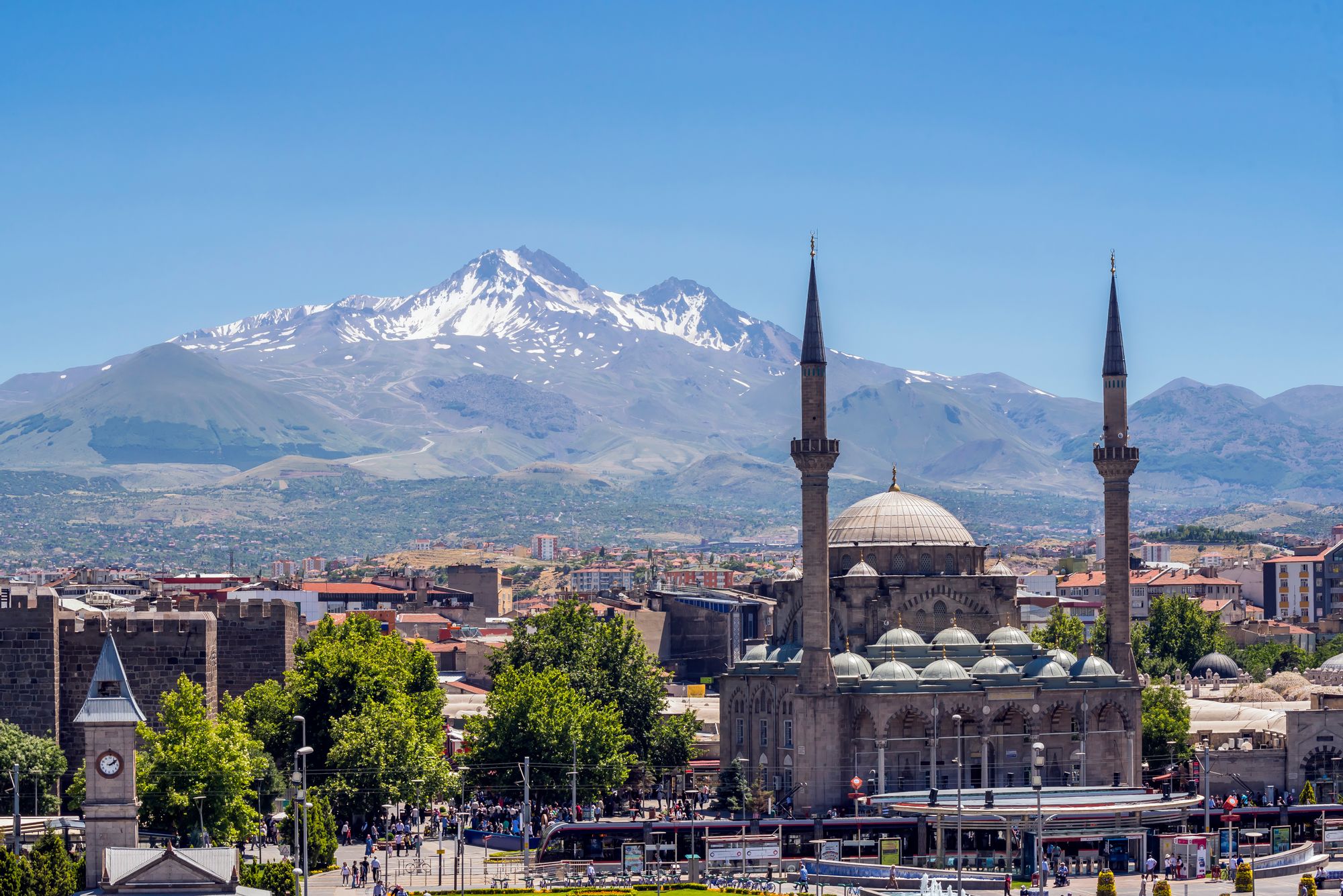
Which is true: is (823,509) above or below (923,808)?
above

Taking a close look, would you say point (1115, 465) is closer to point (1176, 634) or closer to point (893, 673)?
point (893, 673)

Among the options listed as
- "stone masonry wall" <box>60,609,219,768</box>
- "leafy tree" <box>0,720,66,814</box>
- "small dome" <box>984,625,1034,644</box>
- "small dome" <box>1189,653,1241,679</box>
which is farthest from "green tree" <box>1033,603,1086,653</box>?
"leafy tree" <box>0,720,66,814</box>

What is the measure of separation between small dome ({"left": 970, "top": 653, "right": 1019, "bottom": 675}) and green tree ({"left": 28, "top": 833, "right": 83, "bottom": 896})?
4271 centimetres

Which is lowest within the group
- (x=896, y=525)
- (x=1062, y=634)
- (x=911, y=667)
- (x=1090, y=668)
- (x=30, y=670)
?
(x=1062, y=634)

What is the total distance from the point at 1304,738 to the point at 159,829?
5178cm

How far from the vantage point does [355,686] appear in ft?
303

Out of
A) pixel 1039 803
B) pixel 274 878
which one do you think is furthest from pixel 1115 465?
pixel 274 878

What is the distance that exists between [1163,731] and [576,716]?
29.4 m

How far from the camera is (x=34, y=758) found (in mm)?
83562

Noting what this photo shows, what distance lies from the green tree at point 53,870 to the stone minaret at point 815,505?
3689cm

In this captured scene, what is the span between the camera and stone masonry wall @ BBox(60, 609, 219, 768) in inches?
3455

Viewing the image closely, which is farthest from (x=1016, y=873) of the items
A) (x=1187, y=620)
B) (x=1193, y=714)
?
(x=1187, y=620)

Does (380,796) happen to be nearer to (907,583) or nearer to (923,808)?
(923,808)

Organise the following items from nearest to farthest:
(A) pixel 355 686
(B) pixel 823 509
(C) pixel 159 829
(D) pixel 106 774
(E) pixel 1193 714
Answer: (D) pixel 106 774 < (C) pixel 159 829 < (A) pixel 355 686 < (B) pixel 823 509 < (E) pixel 1193 714
